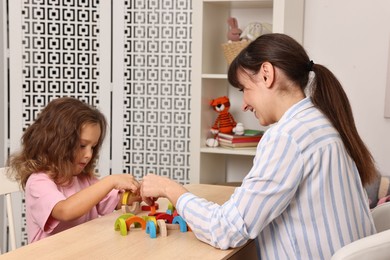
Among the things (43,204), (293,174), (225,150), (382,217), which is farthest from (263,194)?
(225,150)

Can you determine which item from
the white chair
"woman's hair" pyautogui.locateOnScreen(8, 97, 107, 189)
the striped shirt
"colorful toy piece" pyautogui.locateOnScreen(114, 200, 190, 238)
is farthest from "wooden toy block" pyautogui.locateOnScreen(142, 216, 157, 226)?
the white chair

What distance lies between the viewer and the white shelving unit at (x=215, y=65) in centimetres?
335

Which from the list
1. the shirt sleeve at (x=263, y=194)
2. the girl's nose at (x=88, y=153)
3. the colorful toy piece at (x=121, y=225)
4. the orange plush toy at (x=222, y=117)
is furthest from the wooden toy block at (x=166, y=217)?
the orange plush toy at (x=222, y=117)

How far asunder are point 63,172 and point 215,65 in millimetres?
1643

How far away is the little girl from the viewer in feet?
6.56

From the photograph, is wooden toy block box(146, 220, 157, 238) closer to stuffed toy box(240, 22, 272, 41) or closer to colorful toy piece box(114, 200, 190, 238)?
colorful toy piece box(114, 200, 190, 238)

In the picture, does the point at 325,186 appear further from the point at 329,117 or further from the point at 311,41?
the point at 311,41

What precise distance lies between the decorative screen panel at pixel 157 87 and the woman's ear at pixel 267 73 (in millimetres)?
1778

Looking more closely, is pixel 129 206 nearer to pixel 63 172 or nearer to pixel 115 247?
pixel 63 172

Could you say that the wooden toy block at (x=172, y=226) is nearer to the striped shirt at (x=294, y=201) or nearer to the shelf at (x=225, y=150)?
the striped shirt at (x=294, y=201)

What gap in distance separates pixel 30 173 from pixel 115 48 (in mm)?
1454

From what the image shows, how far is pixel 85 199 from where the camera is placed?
1.98 meters

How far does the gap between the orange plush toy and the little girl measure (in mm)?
1297

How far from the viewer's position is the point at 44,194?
6.68ft
